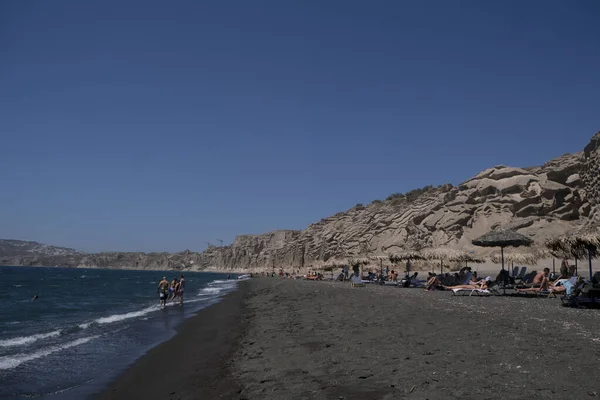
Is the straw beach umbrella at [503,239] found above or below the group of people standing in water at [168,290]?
above

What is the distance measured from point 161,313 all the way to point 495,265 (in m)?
20.6

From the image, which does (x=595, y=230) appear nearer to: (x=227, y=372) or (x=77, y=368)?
(x=227, y=372)

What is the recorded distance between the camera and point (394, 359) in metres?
6.14

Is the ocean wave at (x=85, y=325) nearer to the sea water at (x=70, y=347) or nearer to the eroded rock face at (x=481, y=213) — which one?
the sea water at (x=70, y=347)

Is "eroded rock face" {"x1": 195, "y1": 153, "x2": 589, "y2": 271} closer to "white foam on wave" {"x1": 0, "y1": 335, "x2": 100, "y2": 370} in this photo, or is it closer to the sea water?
the sea water

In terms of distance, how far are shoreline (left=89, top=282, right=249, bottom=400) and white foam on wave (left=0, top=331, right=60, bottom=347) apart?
13.8 ft

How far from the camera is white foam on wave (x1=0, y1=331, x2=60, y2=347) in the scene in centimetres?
1263

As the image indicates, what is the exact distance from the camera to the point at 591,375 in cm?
480

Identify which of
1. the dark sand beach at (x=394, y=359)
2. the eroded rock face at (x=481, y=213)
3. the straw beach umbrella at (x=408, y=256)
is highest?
the eroded rock face at (x=481, y=213)

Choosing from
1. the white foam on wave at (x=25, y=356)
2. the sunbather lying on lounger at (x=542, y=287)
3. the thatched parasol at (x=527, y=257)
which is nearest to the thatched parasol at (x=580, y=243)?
the sunbather lying on lounger at (x=542, y=287)

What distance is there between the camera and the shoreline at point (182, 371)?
674cm

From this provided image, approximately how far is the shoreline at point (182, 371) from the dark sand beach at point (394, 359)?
0.03m

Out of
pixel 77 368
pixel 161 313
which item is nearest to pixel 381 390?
pixel 77 368

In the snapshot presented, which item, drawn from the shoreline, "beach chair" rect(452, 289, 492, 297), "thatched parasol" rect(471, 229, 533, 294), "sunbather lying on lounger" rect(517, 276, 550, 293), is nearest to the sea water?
the shoreline
